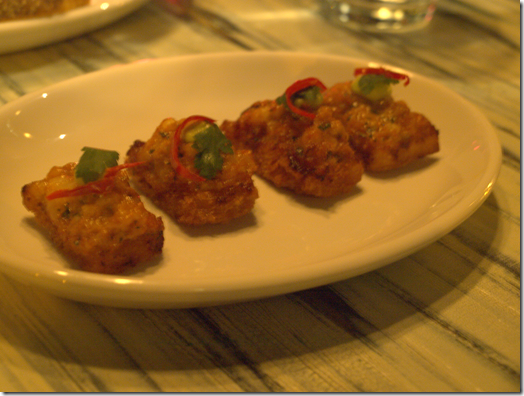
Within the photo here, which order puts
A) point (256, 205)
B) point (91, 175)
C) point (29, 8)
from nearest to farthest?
point (91, 175) < point (256, 205) < point (29, 8)

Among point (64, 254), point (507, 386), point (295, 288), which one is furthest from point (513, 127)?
point (64, 254)

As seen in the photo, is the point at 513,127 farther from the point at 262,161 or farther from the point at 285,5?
the point at 285,5

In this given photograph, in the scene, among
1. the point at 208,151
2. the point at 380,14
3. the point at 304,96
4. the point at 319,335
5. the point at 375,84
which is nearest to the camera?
the point at 319,335

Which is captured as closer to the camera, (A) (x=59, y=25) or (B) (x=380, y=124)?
(B) (x=380, y=124)

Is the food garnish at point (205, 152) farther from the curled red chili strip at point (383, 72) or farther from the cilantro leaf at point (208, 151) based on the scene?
the curled red chili strip at point (383, 72)

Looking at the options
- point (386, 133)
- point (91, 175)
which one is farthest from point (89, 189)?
point (386, 133)

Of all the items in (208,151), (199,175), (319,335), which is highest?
Result: (208,151)

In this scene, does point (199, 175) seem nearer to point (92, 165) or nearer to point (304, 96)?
point (92, 165)

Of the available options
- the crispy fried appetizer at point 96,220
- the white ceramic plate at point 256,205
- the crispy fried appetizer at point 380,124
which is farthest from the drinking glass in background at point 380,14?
the crispy fried appetizer at point 96,220

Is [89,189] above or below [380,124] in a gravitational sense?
above

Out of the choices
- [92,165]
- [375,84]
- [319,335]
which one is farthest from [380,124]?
[92,165]
